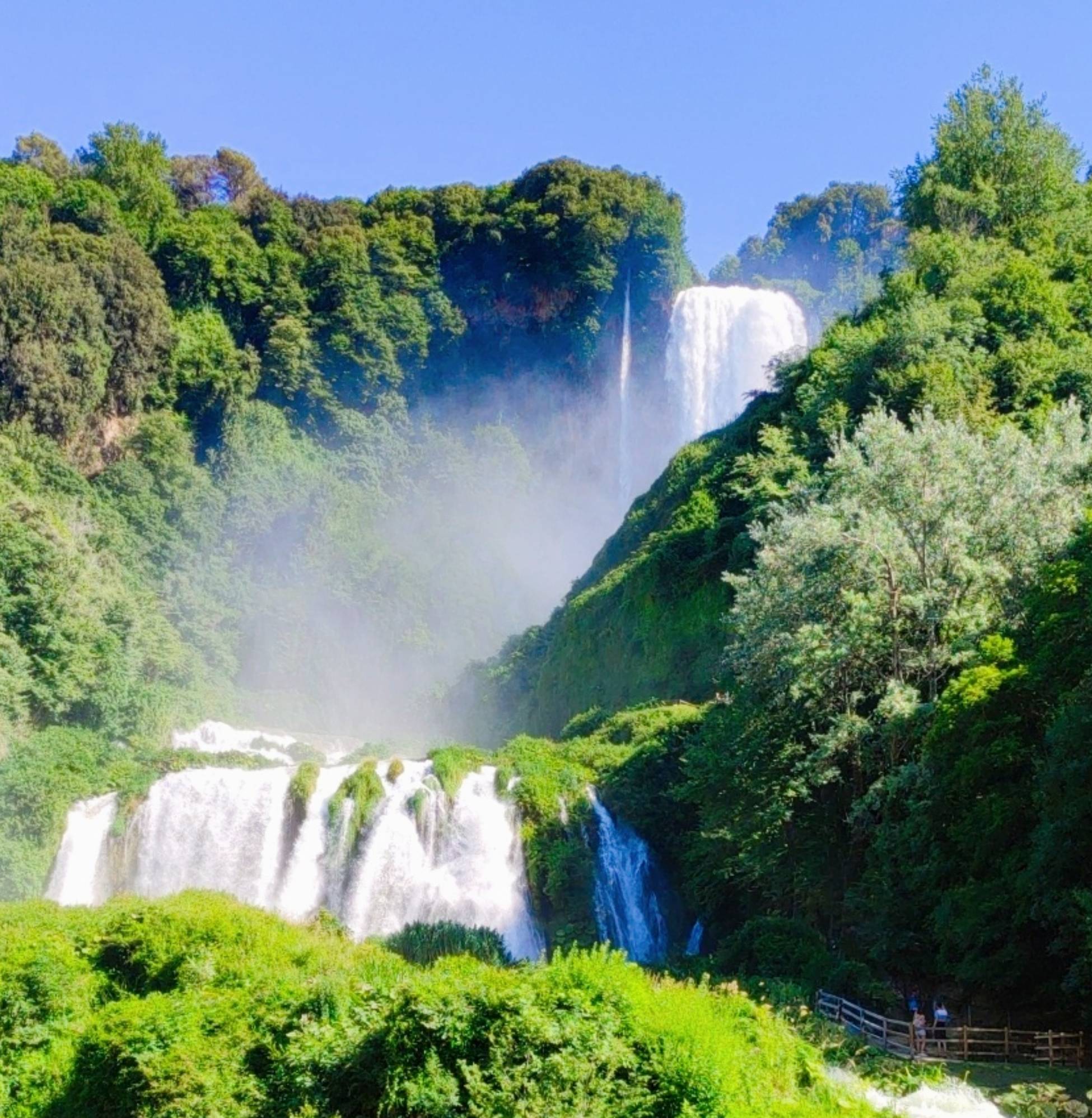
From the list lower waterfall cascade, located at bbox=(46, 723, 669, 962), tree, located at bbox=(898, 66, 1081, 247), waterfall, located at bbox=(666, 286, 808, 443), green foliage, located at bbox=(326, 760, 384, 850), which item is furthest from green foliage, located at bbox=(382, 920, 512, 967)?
waterfall, located at bbox=(666, 286, 808, 443)

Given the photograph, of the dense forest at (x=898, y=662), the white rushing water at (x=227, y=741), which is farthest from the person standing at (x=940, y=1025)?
the white rushing water at (x=227, y=741)

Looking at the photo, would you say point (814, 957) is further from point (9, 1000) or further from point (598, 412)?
point (598, 412)

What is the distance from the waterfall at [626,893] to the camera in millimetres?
31797

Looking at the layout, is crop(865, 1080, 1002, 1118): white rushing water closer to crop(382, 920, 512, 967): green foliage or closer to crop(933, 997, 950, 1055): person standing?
crop(933, 997, 950, 1055): person standing

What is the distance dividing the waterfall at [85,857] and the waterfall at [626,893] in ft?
43.2

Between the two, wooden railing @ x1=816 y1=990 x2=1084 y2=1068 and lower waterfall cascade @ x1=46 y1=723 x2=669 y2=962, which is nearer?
wooden railing @ x1=816 y1=990 x2=1084 y2=1068

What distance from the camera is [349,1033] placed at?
13727mm

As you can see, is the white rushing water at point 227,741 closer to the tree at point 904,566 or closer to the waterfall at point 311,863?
the waterfall at point 311,863

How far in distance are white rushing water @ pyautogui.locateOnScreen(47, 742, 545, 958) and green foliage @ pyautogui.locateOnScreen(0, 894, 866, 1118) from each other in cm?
1235

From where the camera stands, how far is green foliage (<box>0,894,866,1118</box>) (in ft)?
39.1

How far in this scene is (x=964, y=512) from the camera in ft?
81.9

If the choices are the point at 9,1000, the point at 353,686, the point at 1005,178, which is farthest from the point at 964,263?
the point at 9,1000

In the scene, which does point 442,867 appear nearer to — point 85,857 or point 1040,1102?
point 85,857

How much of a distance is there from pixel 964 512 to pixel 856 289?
96704 mm
